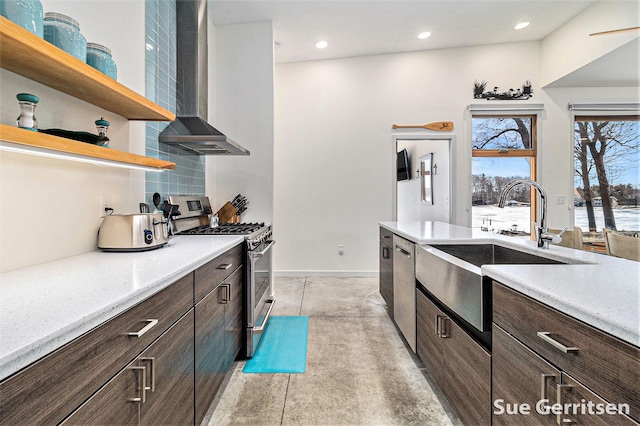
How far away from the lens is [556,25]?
4.03 meters

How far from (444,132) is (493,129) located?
83 cm

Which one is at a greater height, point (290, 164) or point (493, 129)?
point (493, 129)

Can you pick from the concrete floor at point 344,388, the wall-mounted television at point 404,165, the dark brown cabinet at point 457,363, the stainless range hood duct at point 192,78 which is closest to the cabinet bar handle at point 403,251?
the dark brown cabinet at point 457,363

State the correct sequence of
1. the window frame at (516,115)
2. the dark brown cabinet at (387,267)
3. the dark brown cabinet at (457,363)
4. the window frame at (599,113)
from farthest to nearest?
the window frame at (516,115)
the window frame at (599,113)
the dark brown cabinet at (387,267)
the dark brown cabinet at (457,363)

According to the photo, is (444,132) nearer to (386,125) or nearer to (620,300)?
(386,125)

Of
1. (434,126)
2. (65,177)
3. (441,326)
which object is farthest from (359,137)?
(65,177)

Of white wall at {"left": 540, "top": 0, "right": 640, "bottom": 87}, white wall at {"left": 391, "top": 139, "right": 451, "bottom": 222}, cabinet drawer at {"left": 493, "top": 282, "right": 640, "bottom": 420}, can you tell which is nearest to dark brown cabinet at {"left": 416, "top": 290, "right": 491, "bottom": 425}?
cabinet drawer at {"left": 493, "top": 282, "right": 640, "bottom": 420}

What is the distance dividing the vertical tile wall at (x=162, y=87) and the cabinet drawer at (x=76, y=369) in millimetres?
1428

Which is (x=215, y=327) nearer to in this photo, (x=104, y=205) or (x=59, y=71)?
(x=104, y=205)

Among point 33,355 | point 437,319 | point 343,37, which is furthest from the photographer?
point 343,37

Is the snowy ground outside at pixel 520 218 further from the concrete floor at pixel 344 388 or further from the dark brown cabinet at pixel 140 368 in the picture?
the dark brown cabinet at pixel 140 368

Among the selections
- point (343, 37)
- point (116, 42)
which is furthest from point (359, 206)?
point (116, 42)

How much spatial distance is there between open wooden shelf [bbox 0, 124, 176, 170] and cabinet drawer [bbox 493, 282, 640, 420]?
166 cm

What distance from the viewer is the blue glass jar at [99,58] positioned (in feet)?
4.59
